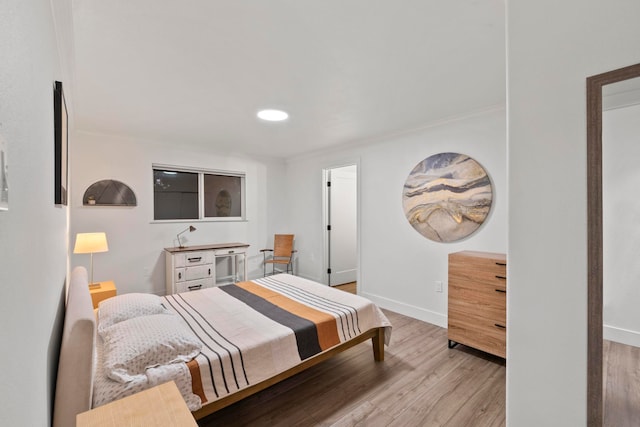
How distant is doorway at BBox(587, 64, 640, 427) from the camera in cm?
113

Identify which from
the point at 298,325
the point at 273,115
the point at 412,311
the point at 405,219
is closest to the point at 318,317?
the point at 298,325

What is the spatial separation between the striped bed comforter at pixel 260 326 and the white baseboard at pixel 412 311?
1.06 m

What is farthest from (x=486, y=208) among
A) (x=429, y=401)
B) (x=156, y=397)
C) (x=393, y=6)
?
(x=156, y=397)

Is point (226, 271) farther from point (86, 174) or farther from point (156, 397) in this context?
point (156, 397)

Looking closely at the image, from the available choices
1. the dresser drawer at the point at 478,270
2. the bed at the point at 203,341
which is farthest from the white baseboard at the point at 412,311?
the bed at the point at 203,341

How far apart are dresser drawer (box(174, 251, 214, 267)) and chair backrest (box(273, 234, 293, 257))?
1.33 metres

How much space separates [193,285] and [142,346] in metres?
2.82

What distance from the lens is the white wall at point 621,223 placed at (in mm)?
1071

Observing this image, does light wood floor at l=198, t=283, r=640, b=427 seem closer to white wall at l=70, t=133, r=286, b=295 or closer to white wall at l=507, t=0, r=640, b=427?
white wall at l=507, t=0, r=640, b=427

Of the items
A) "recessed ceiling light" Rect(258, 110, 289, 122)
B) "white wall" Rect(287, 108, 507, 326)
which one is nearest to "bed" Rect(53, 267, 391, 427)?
"white wall" Rect(287, 108, 507, 326)

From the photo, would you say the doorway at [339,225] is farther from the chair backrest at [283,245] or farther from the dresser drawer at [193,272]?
the dresser drawer at [193,272]

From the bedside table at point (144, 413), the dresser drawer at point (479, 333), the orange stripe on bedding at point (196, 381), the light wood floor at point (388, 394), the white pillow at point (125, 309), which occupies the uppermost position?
the white pillow at point (125, 309)

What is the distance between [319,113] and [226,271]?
327 centimetres

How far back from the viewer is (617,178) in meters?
Result: 1.11
